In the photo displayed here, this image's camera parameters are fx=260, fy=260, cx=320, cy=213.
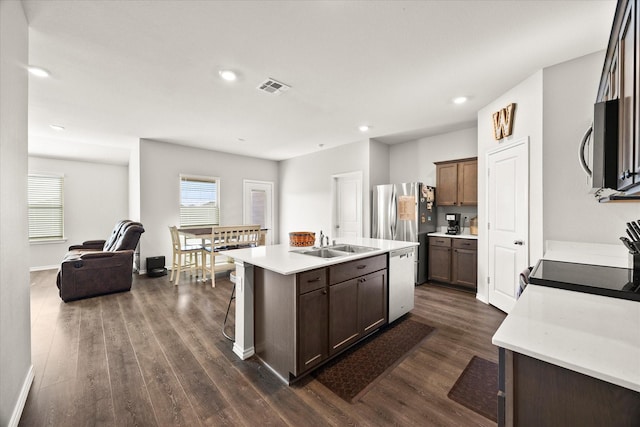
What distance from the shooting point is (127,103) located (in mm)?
3453

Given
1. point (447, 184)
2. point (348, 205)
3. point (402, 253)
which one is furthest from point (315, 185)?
point (402, 253)

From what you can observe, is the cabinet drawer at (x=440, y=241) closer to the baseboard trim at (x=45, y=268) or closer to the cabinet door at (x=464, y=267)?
the cabinet door at (x=464, y=267)

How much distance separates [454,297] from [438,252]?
849 mm

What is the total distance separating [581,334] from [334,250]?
2061 mm

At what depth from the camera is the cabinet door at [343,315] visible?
2207 millimetres

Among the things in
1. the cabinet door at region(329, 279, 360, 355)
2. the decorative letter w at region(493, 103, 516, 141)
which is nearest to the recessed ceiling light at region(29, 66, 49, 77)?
the cabinet door at region(329, 279, 360, 355)

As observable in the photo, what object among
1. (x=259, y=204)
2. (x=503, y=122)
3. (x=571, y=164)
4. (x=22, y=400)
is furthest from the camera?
(x=259, y=204)

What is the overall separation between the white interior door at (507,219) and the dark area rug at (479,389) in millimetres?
1405

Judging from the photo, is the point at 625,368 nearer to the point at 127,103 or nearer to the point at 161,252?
the point at 127,103

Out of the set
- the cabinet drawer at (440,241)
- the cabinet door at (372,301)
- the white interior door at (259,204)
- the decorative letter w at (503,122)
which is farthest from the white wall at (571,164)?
the white interior door at (259,204)

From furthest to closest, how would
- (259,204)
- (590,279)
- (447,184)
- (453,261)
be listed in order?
(259,204) < (447,184) < (453,261) < (590,279)

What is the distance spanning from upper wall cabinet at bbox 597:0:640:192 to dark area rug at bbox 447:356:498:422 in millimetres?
1547

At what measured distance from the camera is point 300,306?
193 cm

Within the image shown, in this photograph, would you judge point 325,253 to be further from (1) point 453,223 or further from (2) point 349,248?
(1) point 453,223
